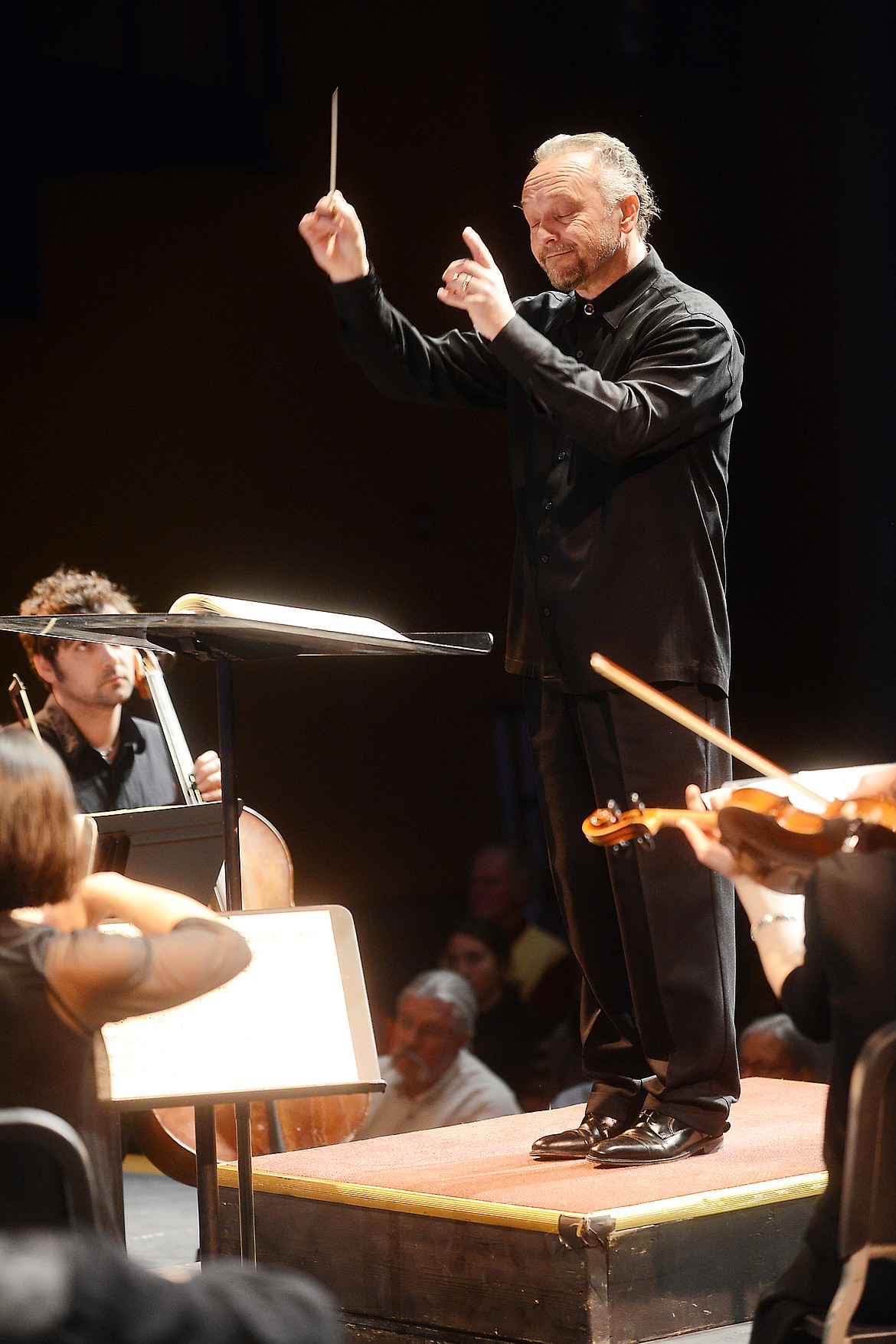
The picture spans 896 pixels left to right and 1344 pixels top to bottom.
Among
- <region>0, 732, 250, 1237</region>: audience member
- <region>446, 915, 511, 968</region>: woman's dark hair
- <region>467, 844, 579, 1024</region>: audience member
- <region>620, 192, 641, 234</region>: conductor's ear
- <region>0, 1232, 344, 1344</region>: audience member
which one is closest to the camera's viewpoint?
<region>0, 1232, 344, 1344</region>: audience member

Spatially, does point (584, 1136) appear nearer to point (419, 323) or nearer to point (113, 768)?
point (113, 768)

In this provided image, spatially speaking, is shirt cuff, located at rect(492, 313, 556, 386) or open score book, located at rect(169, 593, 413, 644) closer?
open score book, located at rect(169, 593, 413, 644)

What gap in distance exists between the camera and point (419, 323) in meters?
5.79

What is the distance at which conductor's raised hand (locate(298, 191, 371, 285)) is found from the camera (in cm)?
218

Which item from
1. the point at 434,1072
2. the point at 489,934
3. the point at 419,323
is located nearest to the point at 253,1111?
the point at 434,1072

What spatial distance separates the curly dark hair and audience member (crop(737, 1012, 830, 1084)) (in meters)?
1.84

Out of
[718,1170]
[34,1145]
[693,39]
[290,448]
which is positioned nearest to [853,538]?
[693,39]

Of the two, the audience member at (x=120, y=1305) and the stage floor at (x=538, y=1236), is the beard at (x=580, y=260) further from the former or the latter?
the audience member at (x=120, y=1305)

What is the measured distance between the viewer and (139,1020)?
1819 mm

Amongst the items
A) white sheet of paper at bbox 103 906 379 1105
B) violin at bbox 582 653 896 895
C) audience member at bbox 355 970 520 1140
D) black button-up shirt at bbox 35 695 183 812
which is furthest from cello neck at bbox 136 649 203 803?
violin at bbox 582 653 896 895

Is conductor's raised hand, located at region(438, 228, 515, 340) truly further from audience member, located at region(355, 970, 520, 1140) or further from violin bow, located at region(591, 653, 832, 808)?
audience member, located at region(355, 970, 520, 1140)

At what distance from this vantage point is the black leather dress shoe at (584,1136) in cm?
222

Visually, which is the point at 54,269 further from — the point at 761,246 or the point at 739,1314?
the point at 739,1314

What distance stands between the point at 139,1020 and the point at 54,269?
14.2ft
